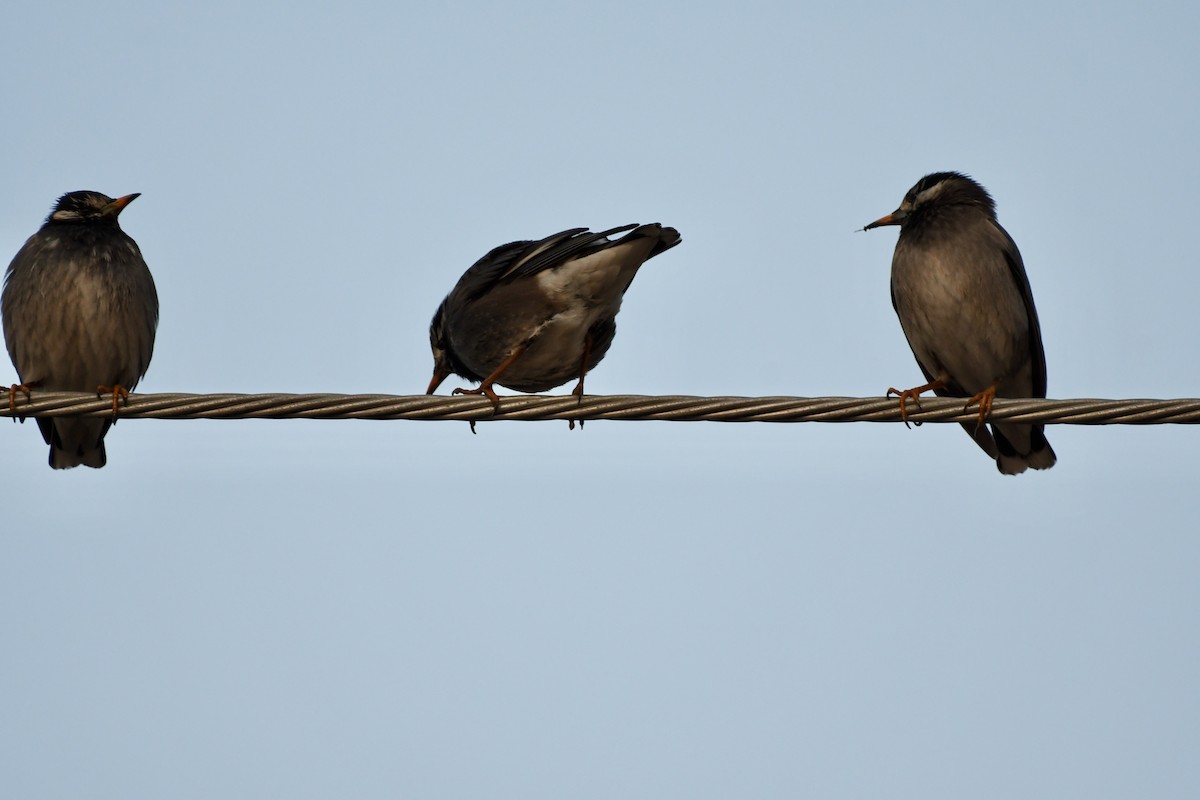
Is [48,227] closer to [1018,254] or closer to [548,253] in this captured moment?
[548,253]

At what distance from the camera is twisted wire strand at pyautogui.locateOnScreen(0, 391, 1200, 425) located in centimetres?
471

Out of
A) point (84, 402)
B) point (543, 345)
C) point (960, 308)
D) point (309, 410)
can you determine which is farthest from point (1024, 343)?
point (84, 402)

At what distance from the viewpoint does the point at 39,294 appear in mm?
6965

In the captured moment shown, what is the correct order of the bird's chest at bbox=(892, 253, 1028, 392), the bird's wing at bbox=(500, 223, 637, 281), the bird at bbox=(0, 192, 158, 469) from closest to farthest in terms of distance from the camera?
the bird's wing at bbox=(500, 223, 637, 281) → the bird's chest at bbox=(892, 253, 1028, 392) → the bird at bbox=(0, 192, 158, 469)

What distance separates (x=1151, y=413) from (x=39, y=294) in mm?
5358

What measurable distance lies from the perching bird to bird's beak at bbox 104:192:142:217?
13.7 ft

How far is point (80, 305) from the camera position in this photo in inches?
272

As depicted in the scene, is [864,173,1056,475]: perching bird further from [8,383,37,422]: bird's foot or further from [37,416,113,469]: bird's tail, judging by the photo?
[37,416,113,469]: bird's tail

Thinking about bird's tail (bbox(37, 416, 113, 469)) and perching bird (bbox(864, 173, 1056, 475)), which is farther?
bird's tail (bbox(37, 416, 113, 469))

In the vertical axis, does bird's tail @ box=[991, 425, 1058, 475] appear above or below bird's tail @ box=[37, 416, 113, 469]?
above

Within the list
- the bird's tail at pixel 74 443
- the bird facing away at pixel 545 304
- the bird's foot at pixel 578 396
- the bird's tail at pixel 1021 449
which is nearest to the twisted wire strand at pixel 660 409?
the bird's foot at pixel 578 396

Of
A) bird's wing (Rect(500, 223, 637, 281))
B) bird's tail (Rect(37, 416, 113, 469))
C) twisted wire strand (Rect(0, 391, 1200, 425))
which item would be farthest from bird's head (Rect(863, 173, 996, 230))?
bird's tail (Rect(37, 416, 113, 469))

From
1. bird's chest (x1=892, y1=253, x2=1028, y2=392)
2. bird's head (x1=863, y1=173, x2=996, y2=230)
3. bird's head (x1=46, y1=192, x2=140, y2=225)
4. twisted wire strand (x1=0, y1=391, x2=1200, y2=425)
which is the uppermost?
bird's head (x1=863, y1=173, x2=996, y2=230)

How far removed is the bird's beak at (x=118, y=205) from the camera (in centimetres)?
737
